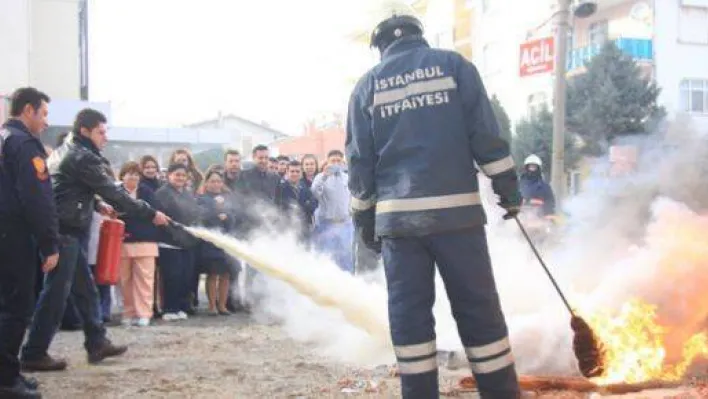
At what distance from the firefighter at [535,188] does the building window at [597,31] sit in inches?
877

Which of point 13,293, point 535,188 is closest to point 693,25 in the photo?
point 535,188

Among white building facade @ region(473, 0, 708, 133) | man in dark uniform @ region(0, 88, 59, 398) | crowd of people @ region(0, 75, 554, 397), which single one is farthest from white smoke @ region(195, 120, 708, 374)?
white building facade @ region(473, 0, 708, 133)

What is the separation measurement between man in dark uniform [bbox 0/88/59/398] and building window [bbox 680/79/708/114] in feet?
93.4

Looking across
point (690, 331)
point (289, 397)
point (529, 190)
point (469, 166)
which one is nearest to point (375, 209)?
point (469, 166)

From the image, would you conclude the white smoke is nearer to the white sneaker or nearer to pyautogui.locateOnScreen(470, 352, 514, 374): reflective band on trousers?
pyautogui.locateOnScreen(470, 352, 514, 374): reflective band on trousers

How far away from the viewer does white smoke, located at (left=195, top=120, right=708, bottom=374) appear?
203 inches

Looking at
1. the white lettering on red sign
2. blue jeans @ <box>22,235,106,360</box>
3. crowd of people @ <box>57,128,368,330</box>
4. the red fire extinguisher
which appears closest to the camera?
blue jeans @ <box>22,235,106,360</box>

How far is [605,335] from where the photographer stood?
15.6 ft

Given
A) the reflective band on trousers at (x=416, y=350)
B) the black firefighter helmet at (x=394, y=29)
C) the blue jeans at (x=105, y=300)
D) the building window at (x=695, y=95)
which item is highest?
the building window at (x=695, y=95)

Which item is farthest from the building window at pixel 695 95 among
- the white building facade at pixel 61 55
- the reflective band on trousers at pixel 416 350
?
the reflective band on trousers at pixel 416 350

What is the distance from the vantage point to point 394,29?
4.18m

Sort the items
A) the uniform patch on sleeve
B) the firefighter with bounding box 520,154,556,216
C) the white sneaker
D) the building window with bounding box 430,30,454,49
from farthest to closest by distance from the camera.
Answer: the building window with bounding box 430,30,454,49 < the firefighter with bounding box 520,154,556,216 < the white sneaker < the uniform patch on sleeve

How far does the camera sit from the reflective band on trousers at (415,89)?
3875mm

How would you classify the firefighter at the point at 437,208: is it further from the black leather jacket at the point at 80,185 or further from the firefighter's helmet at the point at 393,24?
the black leather jacket at the point at 80,185
